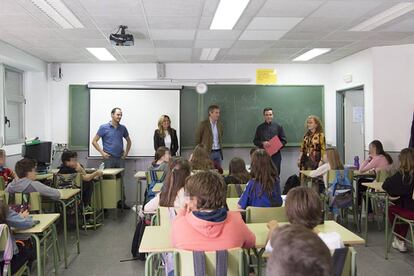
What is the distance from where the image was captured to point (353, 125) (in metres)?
7.58

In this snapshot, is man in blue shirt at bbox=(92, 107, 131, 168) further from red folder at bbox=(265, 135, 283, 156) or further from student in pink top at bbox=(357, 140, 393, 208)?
student in pink top at bbox=(357, 140, 393, 208)

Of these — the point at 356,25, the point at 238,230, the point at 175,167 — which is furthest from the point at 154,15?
the point at 238,230

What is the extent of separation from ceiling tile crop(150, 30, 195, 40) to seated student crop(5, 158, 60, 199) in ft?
7.81

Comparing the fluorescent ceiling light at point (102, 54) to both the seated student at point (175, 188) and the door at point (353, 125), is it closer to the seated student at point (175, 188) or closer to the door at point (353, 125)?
the seated student at point (175, 188)

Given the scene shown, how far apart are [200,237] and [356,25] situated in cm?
400

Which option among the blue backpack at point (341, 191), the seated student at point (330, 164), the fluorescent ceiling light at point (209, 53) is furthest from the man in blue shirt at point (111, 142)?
the blue backpack at point (341, 191)

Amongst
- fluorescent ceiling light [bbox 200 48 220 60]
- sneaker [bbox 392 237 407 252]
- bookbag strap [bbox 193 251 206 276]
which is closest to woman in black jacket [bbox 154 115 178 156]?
fluorescent ceiling light [bbox 200 48 220 60]

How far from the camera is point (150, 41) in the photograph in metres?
5.88

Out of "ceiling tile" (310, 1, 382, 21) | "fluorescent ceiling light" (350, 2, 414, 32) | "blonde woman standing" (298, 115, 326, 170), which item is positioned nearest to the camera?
"ceiling tile" (310, 1, 382, 21)

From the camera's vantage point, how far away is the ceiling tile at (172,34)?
5.30m

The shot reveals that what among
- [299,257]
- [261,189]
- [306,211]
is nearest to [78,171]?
[261,189]

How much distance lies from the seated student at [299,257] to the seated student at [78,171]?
14.8 feet

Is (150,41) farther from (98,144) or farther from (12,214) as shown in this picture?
(12,214)

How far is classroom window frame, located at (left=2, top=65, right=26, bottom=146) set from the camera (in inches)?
253
